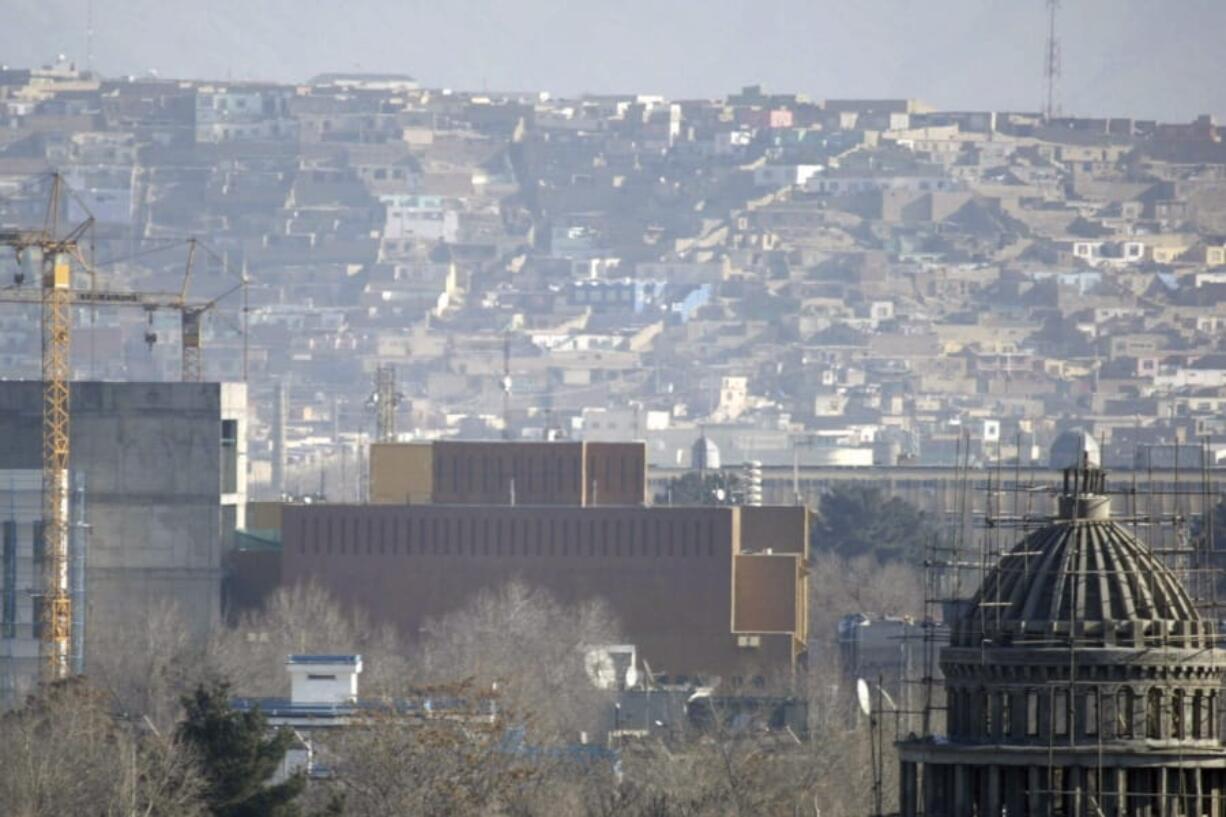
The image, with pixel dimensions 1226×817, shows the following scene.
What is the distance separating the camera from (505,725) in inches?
2662

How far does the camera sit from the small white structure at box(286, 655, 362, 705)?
7921 cm

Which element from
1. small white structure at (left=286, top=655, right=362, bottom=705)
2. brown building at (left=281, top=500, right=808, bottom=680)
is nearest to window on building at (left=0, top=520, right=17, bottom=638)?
brown building at (left=281, top=500, right=808, bottom=680)

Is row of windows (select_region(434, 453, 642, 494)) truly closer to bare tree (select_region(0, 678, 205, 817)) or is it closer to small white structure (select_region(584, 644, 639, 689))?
small white structure (select_region(584, 644, 639, 689))

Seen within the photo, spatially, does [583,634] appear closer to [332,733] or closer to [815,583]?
[815,583]

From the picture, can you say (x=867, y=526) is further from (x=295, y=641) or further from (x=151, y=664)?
(x=151, y=664)

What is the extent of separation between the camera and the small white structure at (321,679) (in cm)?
7921

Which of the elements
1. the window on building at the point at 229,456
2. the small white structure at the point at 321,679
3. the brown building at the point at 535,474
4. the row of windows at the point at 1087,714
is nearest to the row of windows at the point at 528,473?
the brown building at the point at 535,474

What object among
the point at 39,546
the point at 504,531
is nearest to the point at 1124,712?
the point at 39,546

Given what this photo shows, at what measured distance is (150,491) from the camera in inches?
4658

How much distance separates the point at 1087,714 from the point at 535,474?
9290 cm

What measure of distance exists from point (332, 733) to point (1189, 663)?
102 feet

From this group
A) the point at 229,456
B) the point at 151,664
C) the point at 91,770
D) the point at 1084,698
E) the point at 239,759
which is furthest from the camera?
the point at 229,456

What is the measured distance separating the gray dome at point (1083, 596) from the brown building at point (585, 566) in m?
79.1

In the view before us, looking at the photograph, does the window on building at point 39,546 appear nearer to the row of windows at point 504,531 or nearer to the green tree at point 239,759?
the row of windows at point 504,531
